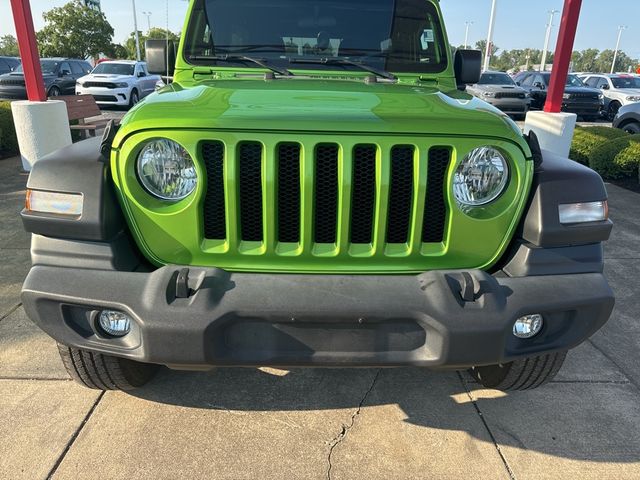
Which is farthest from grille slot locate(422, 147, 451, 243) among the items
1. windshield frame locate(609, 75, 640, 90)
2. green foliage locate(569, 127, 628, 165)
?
windshield frame locate(609, 75, 640, 90)

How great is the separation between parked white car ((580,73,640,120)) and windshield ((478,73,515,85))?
15.3ft

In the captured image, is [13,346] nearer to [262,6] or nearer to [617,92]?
[262,6]

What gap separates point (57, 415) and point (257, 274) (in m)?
1.38

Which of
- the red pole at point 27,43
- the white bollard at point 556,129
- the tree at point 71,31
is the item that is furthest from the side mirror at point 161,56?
the tree at point 71,31

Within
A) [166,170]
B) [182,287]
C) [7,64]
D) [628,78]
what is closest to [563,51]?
[166,170]

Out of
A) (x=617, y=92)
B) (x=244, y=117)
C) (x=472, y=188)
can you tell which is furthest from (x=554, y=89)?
(x=617, y=92)

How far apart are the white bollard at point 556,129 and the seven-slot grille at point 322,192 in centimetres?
533

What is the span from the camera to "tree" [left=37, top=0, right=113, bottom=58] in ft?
124

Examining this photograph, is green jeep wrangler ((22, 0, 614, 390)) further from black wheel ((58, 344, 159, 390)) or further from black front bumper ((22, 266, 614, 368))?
black wheel ((58, 344, 159, 390))

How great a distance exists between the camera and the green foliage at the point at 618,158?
7.80 m

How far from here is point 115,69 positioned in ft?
54.6

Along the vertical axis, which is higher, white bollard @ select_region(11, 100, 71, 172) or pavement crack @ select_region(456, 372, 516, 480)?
white bollard @ select_region(11, 100, 71, 172)

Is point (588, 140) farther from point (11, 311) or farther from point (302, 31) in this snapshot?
point (11, 311)

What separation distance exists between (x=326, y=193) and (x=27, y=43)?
6088 mm
